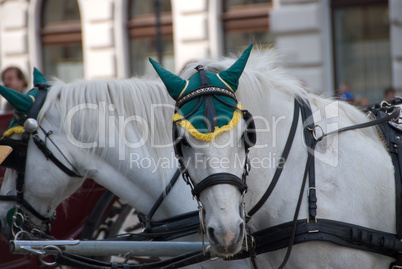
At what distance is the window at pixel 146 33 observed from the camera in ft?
28.2

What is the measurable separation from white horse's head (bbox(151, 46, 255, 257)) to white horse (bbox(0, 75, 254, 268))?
59 cm

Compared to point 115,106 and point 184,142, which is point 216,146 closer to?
point 184,142

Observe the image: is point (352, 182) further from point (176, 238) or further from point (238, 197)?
point (176, 238)

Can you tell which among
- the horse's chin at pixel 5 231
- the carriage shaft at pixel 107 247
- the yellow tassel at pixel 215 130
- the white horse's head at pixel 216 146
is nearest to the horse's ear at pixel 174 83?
the white horse's head at pixel 216 146

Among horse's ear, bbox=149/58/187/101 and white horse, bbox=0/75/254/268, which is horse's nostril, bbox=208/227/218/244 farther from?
white horse, bbox=0/75/254/268

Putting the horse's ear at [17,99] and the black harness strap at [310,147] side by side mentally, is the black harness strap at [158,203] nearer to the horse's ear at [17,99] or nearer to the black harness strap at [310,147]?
the black harness strap at [310,147]

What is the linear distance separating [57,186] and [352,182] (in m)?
1.52

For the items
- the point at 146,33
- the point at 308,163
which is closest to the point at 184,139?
the point at 308,163

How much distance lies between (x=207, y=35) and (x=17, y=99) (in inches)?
214

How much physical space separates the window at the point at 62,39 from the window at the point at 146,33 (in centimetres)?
104

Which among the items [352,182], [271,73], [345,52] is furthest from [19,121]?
[345,52]

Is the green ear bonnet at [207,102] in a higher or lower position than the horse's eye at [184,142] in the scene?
higher

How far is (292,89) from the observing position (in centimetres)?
254

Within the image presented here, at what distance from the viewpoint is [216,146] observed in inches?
80.8
